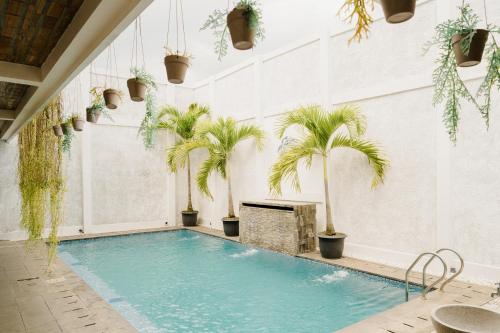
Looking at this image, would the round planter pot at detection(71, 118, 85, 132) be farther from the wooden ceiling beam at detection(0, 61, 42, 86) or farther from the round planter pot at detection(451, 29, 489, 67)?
the round planter pot at detection(451, 29, 489, 67)

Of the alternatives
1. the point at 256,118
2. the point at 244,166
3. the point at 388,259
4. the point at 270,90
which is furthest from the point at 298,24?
the point at 388,259

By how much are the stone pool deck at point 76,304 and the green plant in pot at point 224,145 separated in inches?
129

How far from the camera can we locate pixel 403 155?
16.3 ft

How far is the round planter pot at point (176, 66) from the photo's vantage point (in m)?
2.91

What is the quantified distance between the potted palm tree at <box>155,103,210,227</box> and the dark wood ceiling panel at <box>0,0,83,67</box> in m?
5.94

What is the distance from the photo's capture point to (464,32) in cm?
241

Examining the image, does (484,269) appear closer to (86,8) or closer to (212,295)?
(212,295)

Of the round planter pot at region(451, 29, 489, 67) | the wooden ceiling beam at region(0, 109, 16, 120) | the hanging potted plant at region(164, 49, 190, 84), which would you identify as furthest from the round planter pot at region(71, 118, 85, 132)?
the round planter pot at region(451, 29, 489, 67)

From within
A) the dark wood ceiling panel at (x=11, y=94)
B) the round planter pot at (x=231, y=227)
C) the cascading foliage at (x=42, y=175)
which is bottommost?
the round planter pot at (x=231, y=227)

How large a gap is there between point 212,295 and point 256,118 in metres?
4.49

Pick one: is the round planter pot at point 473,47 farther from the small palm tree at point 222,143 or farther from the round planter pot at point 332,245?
the small palm tree at point 222,143

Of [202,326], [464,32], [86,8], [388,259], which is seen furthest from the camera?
[388,259]

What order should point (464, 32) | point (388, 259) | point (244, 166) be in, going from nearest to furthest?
point (464, 32), point (388, 259), point (244, 166)

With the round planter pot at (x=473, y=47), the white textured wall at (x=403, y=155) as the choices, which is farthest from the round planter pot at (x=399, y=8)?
the white textured wall at (x=403, y=155)
